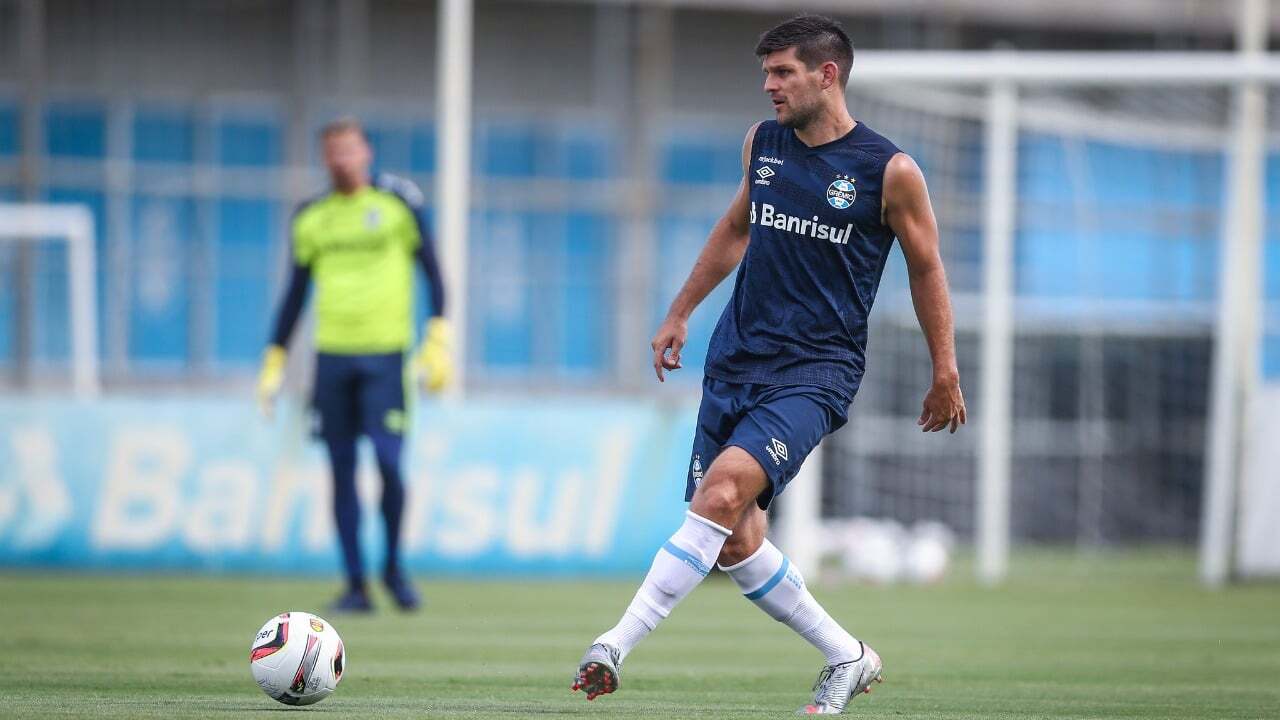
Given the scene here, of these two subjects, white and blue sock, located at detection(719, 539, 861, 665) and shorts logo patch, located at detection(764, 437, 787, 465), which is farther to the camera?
white and blue sock, located at detection(719, 539, 861, 665)

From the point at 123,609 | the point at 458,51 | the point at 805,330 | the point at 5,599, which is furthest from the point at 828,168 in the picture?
the point at 458,51

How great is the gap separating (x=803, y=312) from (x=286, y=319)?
544cm

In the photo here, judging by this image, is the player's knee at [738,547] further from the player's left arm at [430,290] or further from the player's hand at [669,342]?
the player's left arm at [430,290]

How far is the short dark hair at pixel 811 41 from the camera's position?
5.72m

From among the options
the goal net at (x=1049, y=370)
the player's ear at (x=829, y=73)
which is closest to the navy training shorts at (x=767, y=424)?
the player's ear at (x=829, y=73)

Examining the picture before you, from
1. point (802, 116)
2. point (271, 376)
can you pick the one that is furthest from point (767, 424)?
point (271, 376)

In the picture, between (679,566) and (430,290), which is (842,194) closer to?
(679,566)

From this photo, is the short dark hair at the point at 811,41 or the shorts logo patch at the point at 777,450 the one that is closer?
the shorts logo patch at the point at 777,450

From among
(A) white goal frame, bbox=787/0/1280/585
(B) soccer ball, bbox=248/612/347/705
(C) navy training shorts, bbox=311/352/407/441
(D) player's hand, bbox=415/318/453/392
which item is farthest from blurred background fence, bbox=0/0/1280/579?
(B) soccer ball, bbox=248/612/347/705

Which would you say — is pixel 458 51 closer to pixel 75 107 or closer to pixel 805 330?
pixel 805 330

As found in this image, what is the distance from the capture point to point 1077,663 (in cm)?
802

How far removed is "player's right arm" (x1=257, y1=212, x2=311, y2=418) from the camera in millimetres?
10500

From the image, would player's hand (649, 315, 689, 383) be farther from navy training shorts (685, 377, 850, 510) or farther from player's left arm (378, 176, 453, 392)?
player's left arm (378, 176, 453, 392)

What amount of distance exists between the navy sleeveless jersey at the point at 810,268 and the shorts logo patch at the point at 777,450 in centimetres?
25
